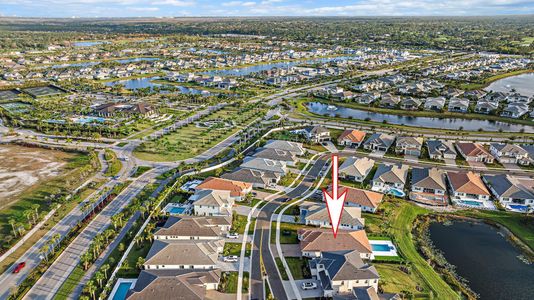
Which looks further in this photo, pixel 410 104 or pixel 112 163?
pixel 410 104

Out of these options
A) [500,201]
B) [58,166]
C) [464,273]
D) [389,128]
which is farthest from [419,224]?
[58,166]

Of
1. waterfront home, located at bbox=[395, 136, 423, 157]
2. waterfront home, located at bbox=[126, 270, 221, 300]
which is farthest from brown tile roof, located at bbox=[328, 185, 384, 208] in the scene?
waterfront home, located at bbox=[126, 270, 221, 300]

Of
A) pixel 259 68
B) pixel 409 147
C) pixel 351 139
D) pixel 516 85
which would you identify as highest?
pixel 259 68

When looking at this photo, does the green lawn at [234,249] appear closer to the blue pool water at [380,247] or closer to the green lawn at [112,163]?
the blue pool water at [380,247]

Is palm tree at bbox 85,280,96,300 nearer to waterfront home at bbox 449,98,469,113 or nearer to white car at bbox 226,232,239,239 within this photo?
white car at bbox 226,232,239,239

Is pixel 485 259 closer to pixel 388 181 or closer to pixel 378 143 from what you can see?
pixel 388 181

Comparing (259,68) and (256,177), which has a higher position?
(259,68)

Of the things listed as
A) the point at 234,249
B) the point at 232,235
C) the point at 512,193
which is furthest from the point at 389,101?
the point at 234,249
